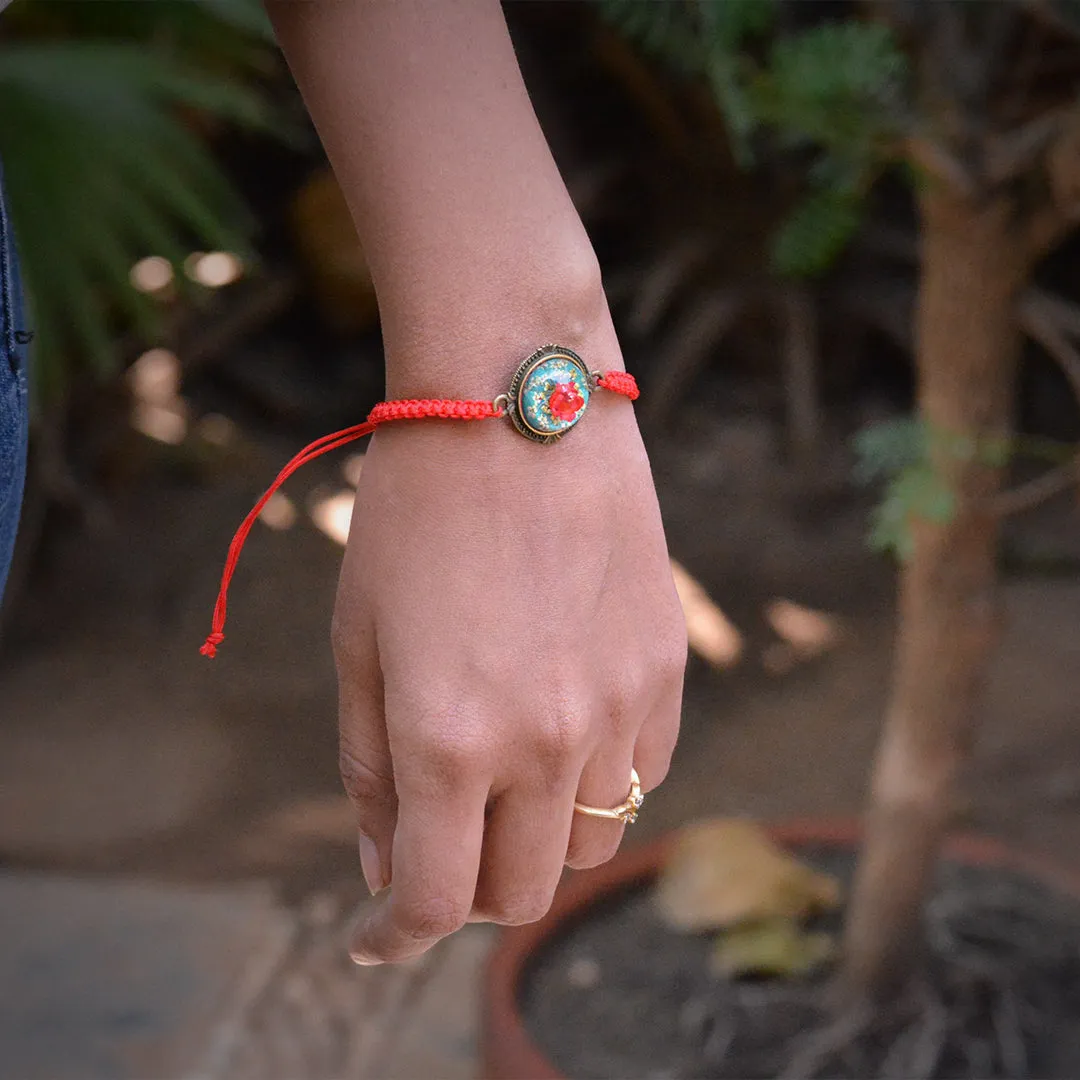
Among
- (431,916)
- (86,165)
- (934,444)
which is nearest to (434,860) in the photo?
(431,916)

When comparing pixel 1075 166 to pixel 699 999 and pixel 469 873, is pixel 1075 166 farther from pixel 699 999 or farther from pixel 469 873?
pixel 699 999

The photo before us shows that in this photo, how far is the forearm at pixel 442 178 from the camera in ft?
1.78

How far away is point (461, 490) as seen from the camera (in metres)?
0.56

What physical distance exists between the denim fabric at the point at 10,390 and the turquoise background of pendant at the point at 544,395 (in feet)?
0.68

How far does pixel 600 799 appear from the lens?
23.6 inches

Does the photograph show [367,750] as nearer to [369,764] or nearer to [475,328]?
[369,764]

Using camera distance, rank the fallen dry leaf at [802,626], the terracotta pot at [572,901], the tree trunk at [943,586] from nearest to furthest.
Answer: the tree trunk at [943,586] → the terracotta pot at [572,901] → the fallen dry leaf at [802,626]

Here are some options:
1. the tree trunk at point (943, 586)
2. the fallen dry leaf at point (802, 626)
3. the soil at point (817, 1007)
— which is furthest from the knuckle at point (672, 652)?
the fallen dry leaf at point (802, 626)

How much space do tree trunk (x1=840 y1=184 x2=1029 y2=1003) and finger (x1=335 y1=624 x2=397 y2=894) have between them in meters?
0.80

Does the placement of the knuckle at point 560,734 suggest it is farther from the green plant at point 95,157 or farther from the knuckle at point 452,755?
the green plant at point 95,157

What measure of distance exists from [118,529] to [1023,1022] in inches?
104

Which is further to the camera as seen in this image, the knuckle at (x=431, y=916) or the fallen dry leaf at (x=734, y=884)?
the fallen dry leaf at (x=734, y=884)

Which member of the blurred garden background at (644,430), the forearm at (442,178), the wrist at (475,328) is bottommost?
the blurred garden background at (644,430)

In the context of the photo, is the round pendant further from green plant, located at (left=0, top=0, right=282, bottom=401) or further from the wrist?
green plant, located at (left=0, top=0, right=282, bottom=401)
